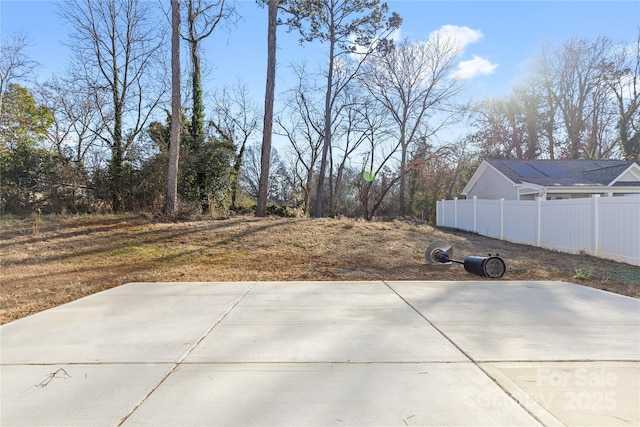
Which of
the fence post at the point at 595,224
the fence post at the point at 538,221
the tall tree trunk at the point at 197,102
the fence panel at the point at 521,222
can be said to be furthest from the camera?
the tall tree trunk at the point at 197,102

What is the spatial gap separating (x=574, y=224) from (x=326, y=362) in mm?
10354

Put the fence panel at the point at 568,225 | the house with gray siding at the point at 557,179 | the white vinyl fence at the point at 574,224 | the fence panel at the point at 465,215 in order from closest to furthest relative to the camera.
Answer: the white vinyl fence at the point at 574,224 → the fence panel at the point at 568,225 → the house with gray siding at the point at 557,179 → the fence panel at the point at 465,215

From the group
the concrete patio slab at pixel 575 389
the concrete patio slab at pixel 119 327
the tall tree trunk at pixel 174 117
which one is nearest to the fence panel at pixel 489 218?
the concrete patio slab at pixel 119 327

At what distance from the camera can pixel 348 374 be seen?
119 inches

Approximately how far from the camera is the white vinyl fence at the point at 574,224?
8.91m

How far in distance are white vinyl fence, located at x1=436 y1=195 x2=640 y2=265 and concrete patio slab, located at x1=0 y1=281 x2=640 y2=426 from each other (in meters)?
4.53

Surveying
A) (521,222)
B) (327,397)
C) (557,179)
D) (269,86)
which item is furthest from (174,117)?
(557,179)

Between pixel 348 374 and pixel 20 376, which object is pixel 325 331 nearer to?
pixel 348 374

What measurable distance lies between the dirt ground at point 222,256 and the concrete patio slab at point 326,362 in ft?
6.55

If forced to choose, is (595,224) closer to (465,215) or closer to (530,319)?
(530,319)

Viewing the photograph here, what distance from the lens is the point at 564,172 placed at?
19578 millimetres

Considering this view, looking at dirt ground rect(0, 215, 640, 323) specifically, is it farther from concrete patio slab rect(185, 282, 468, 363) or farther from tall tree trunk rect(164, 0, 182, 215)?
concrete patio slab rect(185, 282, 468, 363)

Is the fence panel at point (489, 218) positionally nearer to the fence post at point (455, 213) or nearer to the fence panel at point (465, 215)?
the fence panel at point (465, 215)

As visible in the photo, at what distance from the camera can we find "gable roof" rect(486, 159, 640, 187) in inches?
701
